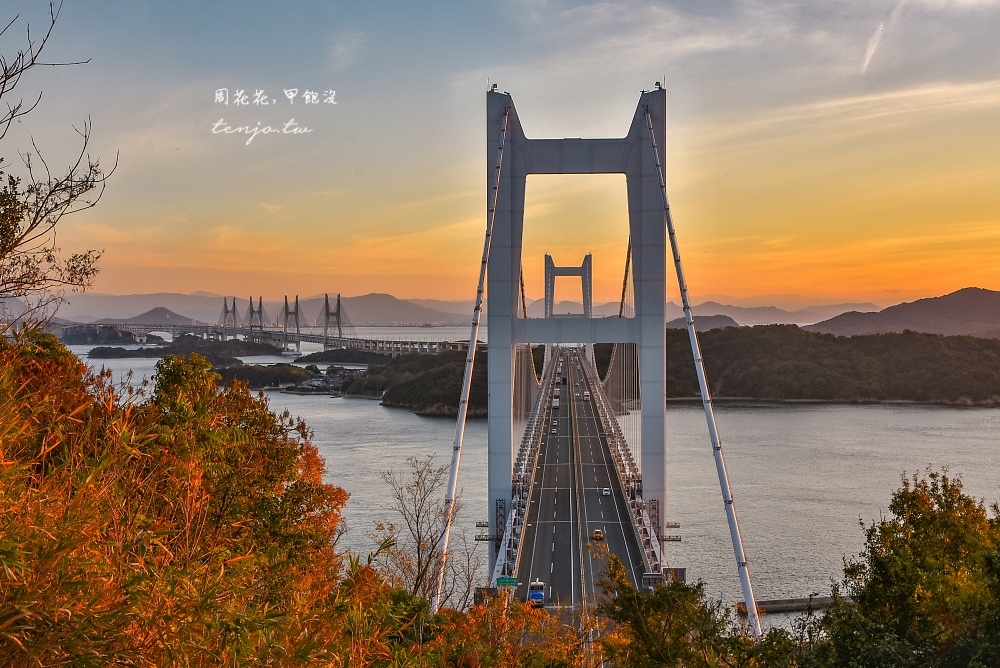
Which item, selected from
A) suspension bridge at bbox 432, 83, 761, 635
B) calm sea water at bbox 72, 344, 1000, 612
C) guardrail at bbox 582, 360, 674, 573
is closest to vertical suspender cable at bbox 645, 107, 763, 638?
suspension bridge at bbox 432, 83, 761, 635

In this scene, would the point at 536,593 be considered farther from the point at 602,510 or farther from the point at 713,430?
the point at 602,510

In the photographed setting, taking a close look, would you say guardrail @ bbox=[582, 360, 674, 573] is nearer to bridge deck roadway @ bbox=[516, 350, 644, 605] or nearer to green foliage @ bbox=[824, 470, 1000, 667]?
bridge deck roadway @ bbox=[516, 350, 644, 605]

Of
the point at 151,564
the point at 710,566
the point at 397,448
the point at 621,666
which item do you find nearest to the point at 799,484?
the point at 710,566

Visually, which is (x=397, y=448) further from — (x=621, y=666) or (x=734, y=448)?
(x=621, y=666)

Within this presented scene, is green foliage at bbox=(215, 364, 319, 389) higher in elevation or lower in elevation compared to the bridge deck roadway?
higher

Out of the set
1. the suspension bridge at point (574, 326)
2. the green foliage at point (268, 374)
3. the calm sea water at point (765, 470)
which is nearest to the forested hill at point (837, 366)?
the calm sea water at point (765, 470)

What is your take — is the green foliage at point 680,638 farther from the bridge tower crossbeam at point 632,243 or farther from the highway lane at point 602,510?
the bridge tower crossbeam at point 632,243

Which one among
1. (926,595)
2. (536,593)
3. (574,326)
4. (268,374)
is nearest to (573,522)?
(574,326)
